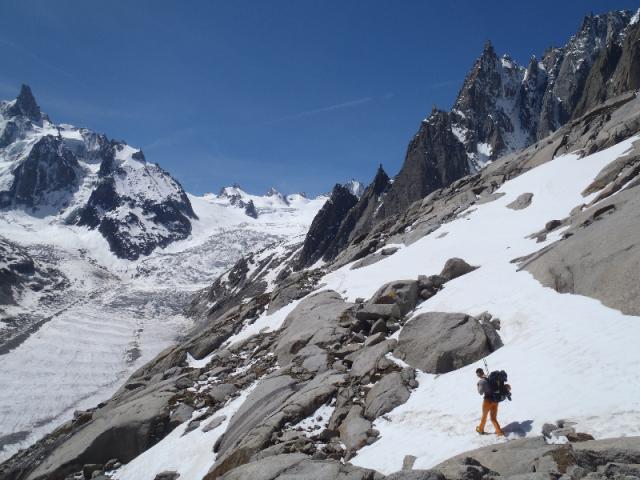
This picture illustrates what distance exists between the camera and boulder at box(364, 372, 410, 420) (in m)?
14.8

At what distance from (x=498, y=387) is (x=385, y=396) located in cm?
466

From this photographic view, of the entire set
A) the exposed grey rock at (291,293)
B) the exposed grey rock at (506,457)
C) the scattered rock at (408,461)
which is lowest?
the scattered rock at (408,461)

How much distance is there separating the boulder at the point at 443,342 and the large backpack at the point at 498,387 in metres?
4.14

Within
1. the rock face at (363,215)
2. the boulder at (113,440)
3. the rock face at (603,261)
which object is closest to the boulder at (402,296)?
the rock face at (603,261)

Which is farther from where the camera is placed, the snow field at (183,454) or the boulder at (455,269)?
the boulder at (455,269)

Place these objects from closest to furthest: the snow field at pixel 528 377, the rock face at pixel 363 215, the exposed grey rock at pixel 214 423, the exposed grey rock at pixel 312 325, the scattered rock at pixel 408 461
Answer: the snow field at pixel 528 377 → the scattered rock at pixel 408 461 → the exposed grey rock at pixel 214 423 → the exposed grey rock at pixel 312 325 → the rock face at pixel 363 215

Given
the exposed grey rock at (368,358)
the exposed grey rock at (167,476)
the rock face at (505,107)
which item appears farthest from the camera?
the rock face at (505,107)

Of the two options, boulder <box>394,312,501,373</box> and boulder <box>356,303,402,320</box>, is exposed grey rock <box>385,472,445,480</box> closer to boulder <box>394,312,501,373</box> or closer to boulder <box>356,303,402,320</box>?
boulder <box>394,312,501,373</box>

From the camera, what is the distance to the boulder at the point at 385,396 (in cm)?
1482

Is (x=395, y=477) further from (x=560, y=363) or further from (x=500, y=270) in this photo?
(x=500, y=270)

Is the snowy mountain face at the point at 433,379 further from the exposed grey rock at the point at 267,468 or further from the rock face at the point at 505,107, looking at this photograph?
the rock face at the point at 505,107

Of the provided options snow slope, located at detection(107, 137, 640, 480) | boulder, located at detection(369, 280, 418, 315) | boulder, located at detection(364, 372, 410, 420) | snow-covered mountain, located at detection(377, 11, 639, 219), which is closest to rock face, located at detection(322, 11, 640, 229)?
snow-covered mountain, located at detection(377, 11, 639, 219)

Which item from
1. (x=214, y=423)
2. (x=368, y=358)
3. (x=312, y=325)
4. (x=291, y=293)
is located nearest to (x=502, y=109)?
(x=291, y=293)

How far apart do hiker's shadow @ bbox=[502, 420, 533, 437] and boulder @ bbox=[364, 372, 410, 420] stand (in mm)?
4257
